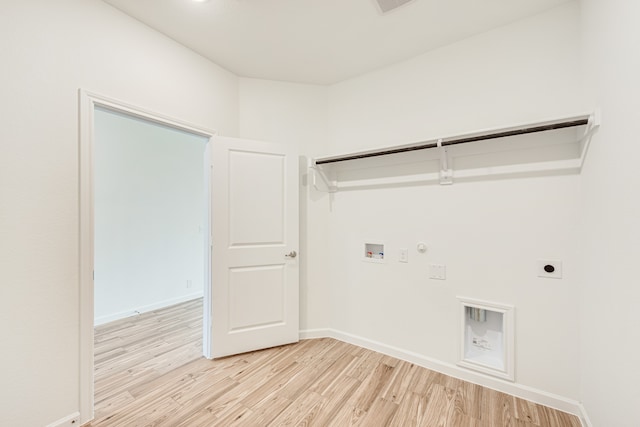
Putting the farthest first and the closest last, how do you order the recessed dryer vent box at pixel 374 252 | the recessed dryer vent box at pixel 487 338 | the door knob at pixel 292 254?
the door knob at pixel 292 254 → the recessed dryer vent box at pixel 374 252 → the recessed dryer vent box at pixel 487 338

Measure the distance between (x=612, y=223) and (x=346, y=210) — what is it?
1.91 m

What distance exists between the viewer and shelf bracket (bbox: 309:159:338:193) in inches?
113

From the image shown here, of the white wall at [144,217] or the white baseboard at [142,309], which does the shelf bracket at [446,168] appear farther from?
the white baseboard at [142,309]

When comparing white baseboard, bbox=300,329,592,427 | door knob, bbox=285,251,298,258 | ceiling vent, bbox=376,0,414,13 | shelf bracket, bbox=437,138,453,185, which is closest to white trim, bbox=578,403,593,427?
white baseboard, bbox=300,329,592,427

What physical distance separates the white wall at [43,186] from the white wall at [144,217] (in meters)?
1.41

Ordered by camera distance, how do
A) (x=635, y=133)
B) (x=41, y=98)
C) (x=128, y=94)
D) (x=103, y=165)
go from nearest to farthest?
(x=635, y=133) < (x=41, y=98) < (x=128, y=94) < (x=103, y=165)

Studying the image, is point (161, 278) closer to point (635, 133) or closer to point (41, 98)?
point (41, 98)

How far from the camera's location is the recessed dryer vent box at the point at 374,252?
8.64ft

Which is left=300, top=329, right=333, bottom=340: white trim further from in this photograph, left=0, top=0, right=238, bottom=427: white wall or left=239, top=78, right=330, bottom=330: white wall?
left=0, top=0, right=238, bottom=427: white wall

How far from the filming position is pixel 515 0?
1799 mm

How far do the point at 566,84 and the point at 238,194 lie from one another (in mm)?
2653

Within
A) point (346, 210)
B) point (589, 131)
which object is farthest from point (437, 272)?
point (589, 131)

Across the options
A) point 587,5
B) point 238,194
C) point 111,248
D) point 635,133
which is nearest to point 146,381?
point 238,194

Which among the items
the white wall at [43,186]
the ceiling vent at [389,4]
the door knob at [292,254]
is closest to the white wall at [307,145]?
the door knob at [292,254]
